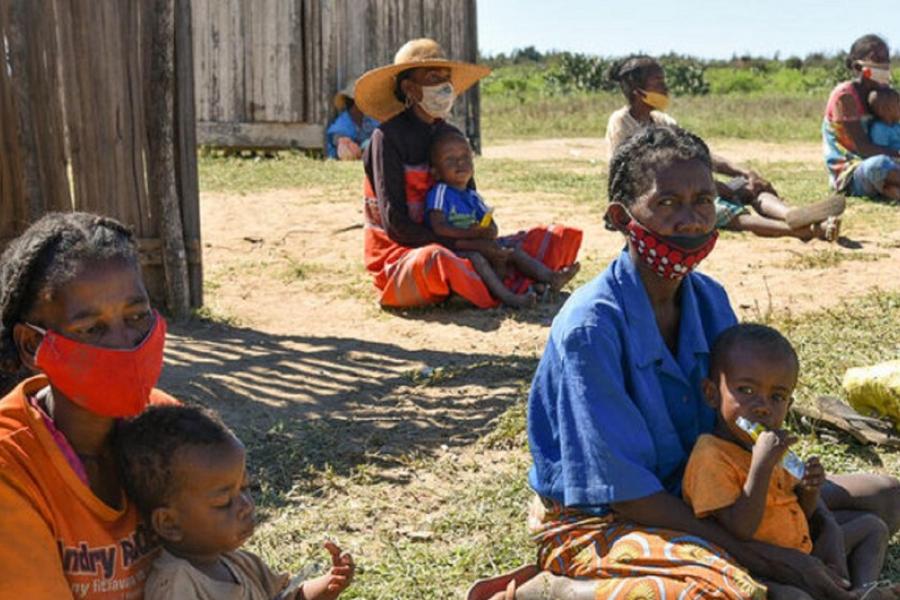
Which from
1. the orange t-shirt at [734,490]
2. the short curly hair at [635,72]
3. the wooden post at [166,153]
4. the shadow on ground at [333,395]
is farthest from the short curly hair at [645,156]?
the short curly hair at [635,72]

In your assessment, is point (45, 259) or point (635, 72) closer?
point (45, 259)

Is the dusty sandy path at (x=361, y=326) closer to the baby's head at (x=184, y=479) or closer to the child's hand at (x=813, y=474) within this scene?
the child's hand at (x=813, y=474)

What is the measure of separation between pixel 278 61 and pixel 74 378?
13.9 m

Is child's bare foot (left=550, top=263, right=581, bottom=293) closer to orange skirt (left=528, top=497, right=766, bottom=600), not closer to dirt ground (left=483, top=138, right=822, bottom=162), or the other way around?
orange skirt (left=528, top=497, right=766, bottom=600)

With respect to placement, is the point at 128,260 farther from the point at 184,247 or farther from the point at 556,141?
the point at 556,141

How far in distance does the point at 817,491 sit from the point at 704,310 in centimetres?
61

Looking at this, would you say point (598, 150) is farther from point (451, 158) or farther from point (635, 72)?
point (451, 158)

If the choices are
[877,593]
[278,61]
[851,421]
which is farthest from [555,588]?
[278,61]

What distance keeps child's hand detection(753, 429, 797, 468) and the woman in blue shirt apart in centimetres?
24

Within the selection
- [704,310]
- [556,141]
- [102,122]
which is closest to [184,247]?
[102,122]

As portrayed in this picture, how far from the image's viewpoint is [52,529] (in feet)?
8.84

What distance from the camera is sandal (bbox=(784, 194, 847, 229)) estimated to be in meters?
9.69

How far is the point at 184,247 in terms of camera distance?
24.9 ft

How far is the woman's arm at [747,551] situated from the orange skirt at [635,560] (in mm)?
30
